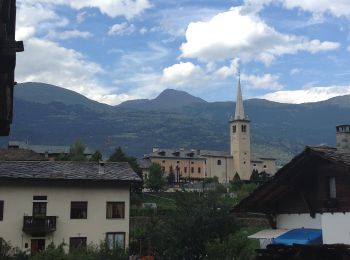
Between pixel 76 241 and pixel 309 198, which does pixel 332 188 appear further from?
pixel 76 241

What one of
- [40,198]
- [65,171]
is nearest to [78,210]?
[40,198]

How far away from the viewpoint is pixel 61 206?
41.3 meters

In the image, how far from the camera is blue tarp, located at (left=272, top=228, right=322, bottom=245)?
1427cm

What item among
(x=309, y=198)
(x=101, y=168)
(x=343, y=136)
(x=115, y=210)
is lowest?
(x=115, y=210)

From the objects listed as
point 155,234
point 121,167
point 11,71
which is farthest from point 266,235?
point 121,167

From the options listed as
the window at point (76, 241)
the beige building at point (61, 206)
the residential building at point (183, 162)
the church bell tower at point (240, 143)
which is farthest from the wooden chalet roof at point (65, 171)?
the church bell tower at point (240, 143)

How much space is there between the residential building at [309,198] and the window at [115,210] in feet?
86.7

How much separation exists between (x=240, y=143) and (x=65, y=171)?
13307 centimetres

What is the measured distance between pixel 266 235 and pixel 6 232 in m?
29.0

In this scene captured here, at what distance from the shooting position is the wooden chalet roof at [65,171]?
4069 cm

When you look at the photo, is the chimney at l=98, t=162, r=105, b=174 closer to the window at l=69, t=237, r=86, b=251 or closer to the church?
the window at l=69, t=237, r=86, b=251

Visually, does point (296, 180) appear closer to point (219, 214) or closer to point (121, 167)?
point (219, 214)

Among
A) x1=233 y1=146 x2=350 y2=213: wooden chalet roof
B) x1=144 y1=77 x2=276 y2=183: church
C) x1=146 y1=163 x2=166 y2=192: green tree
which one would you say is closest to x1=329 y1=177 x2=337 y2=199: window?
x1=233 y1=146 x2=350 y2=213: wooden chalet roof

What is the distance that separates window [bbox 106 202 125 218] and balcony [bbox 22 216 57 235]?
4581 millimetres
